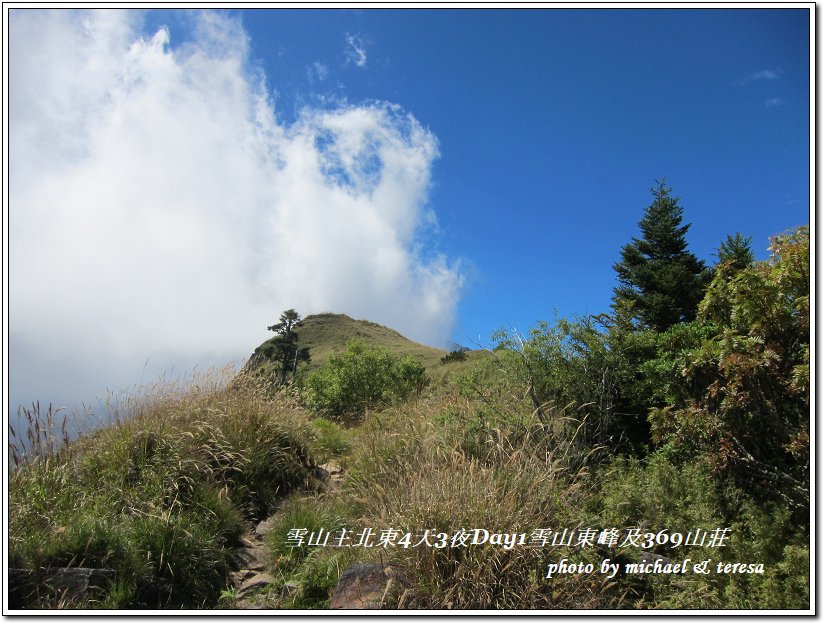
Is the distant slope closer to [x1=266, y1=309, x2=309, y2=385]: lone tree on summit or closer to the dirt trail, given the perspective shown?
[x1=266, y1=309, x2=309, y2=385]: lone tree on summit

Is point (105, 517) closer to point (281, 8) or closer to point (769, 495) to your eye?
point (281, 8)

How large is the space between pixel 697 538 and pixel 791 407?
4.47 feet

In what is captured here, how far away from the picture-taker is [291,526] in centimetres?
539

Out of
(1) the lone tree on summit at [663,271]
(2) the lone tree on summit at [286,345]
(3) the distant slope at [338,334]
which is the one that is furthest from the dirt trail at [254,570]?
(3) the distant slope at [338,334]

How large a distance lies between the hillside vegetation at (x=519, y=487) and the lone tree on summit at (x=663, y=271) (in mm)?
12076

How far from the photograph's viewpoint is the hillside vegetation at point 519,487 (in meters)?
4.02

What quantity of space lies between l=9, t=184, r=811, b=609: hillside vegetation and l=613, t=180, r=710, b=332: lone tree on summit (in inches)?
475

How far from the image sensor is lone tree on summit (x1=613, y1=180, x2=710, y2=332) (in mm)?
17969

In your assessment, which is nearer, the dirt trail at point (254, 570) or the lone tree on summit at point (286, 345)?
the dirt trail at point (254, 570)

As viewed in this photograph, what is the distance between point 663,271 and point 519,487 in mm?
16610

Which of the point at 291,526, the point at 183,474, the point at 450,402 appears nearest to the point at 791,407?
the point at 450,402

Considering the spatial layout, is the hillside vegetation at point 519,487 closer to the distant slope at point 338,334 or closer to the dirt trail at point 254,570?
the dirt trail at point 254,570

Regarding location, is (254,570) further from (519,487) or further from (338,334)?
(338,334)

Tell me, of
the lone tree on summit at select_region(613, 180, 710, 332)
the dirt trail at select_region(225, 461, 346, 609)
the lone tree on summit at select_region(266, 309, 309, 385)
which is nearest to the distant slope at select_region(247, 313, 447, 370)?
the lone tree on summit at select_region(266, 309, 309, 385)
